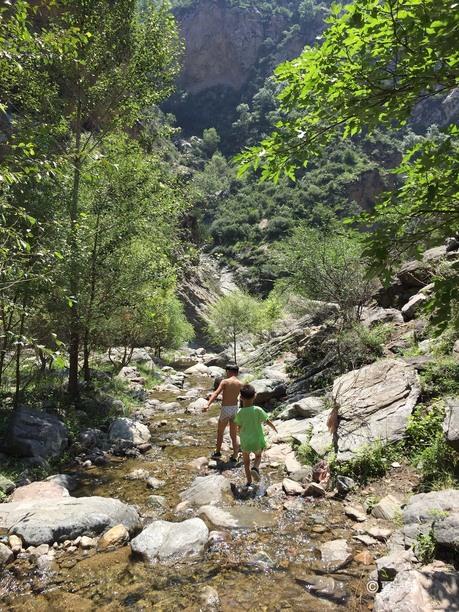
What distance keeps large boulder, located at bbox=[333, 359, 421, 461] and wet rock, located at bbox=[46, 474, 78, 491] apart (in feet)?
16.8

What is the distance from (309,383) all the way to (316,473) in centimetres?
704

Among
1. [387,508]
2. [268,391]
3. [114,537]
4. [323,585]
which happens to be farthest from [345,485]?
[268,391]

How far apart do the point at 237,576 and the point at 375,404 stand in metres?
4.60

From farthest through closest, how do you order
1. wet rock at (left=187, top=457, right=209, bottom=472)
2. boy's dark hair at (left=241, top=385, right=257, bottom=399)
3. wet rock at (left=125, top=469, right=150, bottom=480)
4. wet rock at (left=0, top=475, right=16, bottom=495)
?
wet rock at (left=187, top=457, right=209, bottom=472) → wet rock at (left=125, top=469, right=150, bottom=480) → boy's dark hair at (left=241, top=385, right=257, bottom=399) → wet rock at (left=0, top=475, right=16, bottom=495)

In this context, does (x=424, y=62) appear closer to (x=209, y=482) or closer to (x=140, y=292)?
(x=209, y=482)

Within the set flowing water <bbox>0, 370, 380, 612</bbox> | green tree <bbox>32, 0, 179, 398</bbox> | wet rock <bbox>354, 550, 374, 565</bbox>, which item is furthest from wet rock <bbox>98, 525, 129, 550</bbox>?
green tree <bbox>32, 0, 179, 398</bbox>

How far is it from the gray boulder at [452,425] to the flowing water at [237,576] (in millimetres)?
1841

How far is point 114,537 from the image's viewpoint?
19.8 ft

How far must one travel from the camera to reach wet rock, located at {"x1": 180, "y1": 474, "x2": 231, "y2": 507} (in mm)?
7371

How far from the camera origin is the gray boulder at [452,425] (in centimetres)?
586

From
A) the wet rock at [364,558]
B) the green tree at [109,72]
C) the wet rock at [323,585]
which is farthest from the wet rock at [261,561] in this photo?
the green tree at [109,72]

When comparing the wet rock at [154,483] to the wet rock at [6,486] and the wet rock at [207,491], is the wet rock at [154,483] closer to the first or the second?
the wet rock at [207,491]

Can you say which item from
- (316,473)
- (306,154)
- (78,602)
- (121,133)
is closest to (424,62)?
(306,154)

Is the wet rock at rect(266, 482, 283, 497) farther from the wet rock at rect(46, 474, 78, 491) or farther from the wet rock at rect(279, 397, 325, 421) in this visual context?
the wet rock at rect(46, 474, 78, 491)
